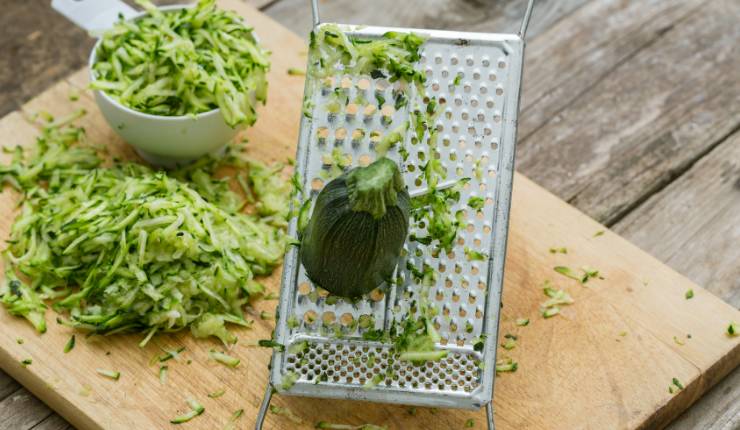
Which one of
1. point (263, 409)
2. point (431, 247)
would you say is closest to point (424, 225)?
point (431, 247)

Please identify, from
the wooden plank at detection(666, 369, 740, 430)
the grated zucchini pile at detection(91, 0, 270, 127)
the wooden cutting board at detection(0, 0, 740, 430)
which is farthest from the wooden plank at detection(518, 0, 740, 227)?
the grated zucchini pile at detection(91, 0, 270, 127)

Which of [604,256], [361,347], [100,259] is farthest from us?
[604,256]

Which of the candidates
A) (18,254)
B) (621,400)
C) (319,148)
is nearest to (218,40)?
(319,148)

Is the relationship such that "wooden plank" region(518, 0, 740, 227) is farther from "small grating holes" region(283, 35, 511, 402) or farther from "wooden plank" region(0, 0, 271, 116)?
"wooden plank" region(0, 0, 271, 116)

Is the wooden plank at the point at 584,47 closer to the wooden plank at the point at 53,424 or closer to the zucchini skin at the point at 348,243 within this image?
the zucchini skin at the point at 348,243

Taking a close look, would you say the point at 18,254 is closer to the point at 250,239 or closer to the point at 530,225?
the point at 250,239

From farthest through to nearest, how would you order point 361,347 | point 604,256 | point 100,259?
point 604,256
point 100,259
point 361,347

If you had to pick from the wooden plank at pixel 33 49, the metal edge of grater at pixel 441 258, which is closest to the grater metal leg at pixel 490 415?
the metal edge of grater at pixel 441 258

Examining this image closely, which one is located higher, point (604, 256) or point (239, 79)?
point (239, 79)
